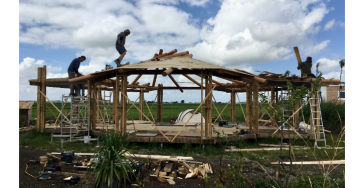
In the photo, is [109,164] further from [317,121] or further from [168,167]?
[317,121]

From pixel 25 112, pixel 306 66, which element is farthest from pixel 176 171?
pixel 25 112

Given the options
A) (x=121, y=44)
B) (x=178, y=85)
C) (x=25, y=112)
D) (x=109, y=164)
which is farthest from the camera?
(x=25, y=112)

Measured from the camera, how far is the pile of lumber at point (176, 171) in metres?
5.26

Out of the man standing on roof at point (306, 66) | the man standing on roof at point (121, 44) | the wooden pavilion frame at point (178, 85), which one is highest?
the man standing on roof at point (121, 44)

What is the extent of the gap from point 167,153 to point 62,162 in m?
3.35

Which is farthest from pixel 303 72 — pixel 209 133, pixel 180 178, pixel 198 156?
pixel 180 178

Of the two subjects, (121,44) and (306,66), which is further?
(306,66)

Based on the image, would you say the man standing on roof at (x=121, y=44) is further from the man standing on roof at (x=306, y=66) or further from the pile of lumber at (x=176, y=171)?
the man standing on roof at (x=306, y=66)

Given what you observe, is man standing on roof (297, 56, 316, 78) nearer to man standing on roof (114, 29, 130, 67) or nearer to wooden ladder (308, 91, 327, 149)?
wooden ladder (308, 91, 327, 149)

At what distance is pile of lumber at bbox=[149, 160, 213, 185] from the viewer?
17.3ft

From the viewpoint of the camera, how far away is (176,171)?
18.7 ft

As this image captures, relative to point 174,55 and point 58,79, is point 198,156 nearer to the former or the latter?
point 174,55

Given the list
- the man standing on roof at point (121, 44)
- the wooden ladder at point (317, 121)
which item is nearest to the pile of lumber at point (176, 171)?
the man standing on roof at point (121, 44)

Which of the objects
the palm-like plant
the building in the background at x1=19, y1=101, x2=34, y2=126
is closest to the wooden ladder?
the palm-like plant
